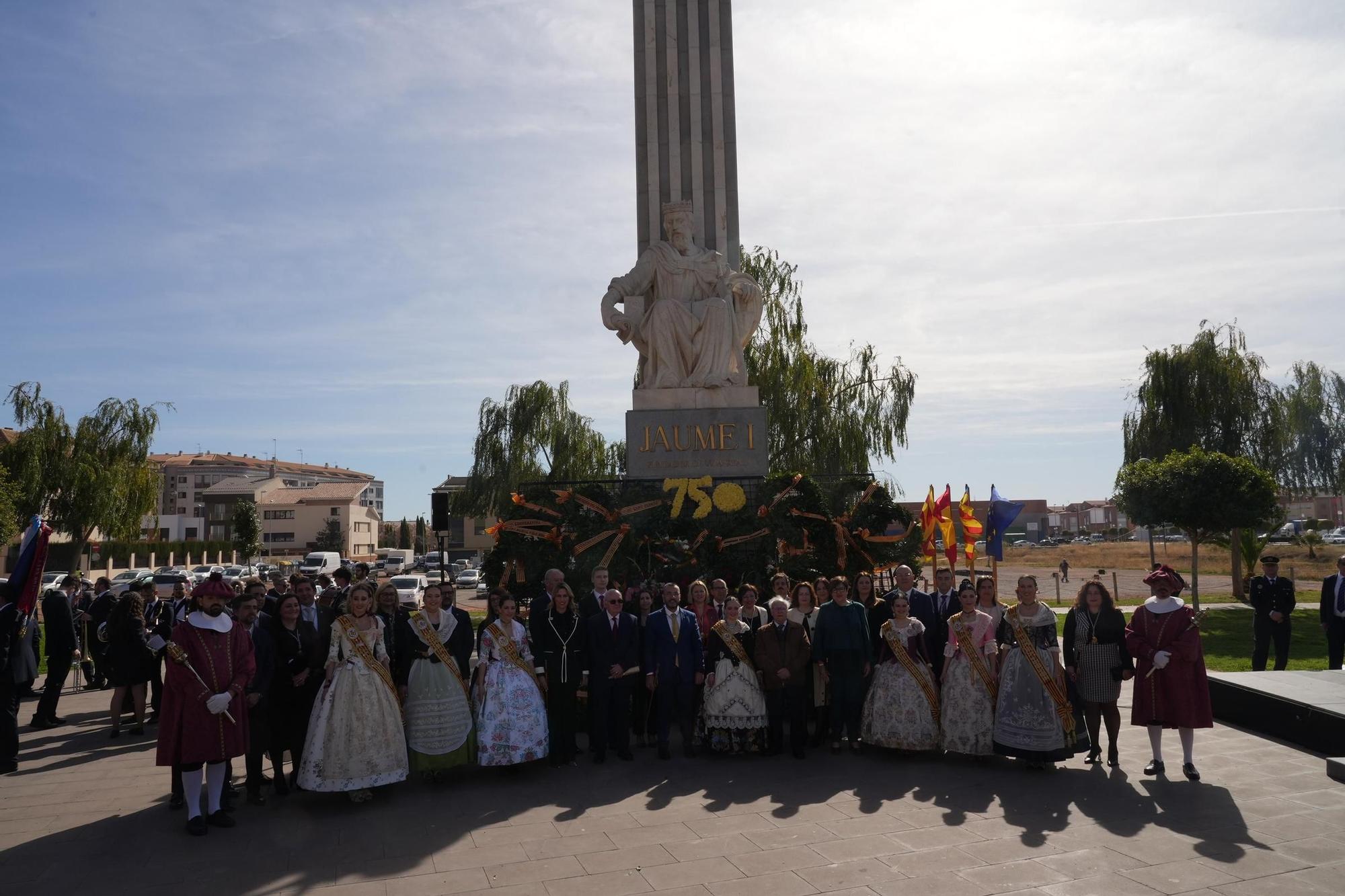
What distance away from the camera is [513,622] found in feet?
24.6

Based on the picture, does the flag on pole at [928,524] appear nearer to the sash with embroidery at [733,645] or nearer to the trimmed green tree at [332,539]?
the sash with embroidery at [733,645]

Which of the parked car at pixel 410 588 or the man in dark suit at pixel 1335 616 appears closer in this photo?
the man in dark suit at pixel 1335 616

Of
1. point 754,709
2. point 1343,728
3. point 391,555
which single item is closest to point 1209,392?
point 1343,728

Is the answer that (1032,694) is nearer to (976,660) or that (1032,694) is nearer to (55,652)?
(976,660)

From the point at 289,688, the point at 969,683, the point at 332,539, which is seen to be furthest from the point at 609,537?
the point at 332,539

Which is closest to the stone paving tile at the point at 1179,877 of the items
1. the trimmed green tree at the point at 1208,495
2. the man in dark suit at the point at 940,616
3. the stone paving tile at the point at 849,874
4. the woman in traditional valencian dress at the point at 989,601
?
the stone paving tile at the point at 849,874

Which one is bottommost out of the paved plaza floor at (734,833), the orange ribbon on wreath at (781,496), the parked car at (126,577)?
the paved plaza floor at (734,833)

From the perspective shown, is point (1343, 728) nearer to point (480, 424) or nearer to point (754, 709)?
point (754, 709)

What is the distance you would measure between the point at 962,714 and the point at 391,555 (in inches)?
2437

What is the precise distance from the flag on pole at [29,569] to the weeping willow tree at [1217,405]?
2521 cm

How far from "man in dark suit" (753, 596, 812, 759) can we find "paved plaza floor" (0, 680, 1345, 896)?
0.31 m

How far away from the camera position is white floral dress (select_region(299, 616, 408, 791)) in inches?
253

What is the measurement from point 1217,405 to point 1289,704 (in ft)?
65.4

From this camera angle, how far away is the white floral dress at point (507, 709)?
714 centimetres
